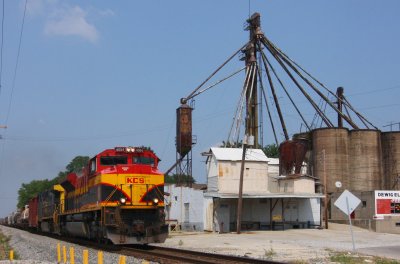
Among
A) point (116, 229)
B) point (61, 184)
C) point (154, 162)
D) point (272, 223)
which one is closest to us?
point (116, 229)

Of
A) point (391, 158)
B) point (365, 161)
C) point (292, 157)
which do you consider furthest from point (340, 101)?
point (292, 157)

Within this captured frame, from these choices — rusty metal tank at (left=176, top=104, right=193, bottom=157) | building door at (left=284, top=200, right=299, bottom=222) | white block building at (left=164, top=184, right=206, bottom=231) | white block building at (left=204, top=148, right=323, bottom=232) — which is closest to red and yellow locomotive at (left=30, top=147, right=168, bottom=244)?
white block building at (left=204, top=148, right=323, bottom=232)

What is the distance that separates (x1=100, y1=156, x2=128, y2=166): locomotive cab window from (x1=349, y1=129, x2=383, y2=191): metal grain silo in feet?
133

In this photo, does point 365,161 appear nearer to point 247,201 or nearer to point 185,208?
point 247,201

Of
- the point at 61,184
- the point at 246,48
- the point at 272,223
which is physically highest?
the point at 246,48

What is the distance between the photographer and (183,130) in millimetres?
57844

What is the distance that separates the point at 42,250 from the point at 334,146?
40.7 meters

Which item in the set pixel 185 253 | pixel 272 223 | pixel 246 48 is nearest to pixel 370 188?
pixel 272 223

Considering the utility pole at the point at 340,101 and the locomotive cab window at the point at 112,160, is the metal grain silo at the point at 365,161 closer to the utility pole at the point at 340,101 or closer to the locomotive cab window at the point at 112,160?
the utility pole at the point at 340,101

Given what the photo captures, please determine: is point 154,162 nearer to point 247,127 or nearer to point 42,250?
point 42,250

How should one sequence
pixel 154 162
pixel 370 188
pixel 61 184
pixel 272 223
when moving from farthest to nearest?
pixel 370 188 → pixel 272 223 → pixel 61 184 → pixel 154 162

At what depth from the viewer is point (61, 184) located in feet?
95.1

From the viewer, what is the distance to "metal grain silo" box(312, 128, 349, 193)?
183 feet

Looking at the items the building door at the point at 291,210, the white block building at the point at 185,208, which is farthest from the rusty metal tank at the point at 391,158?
the white block building at the point at 185,208
